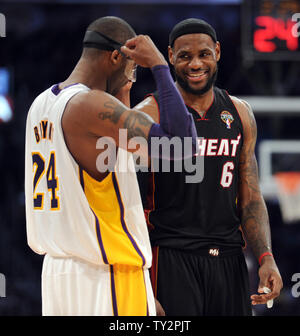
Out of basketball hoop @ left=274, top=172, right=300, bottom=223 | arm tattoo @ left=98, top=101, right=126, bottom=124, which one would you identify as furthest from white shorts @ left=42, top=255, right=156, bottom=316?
basketball hoop @ left=274, top=172, right=300, bottom=223

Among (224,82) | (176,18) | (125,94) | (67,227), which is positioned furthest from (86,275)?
(224,82)

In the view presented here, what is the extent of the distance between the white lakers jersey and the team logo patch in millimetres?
774

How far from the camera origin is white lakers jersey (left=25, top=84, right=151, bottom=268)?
9.11 ft

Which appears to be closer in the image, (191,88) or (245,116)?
(191,88)

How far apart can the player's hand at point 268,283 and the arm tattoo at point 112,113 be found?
116 centimetres

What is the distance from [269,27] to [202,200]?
4587 mm

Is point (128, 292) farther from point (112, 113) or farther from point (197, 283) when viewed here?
point (112, 113)

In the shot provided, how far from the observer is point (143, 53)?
290cm

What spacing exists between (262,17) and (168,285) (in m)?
4.91

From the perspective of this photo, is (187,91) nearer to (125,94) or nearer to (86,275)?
(125,94)

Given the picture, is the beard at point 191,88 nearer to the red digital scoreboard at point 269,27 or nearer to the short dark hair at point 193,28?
the short dark hair at point 193,28

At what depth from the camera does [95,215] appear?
9.18 feet

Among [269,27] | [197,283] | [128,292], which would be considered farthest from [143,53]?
[269,27]

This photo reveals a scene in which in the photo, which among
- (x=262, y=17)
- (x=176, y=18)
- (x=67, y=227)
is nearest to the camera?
(x=67, y=227)
